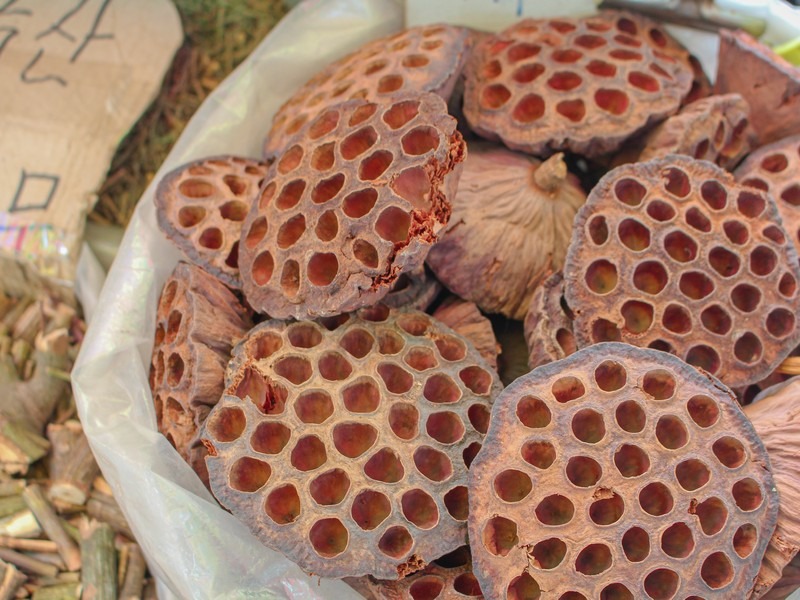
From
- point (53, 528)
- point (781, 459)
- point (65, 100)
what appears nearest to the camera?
point (781, 459)

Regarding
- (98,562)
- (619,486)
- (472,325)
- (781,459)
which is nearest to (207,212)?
(472,325)

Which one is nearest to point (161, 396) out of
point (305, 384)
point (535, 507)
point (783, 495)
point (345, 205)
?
point (305, 384)

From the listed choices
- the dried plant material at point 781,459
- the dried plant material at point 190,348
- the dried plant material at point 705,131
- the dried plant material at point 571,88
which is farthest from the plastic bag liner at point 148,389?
the dried plant material at point 705,131

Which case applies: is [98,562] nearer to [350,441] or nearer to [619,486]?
[350,441]

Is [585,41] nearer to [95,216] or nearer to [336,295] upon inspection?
[336,295]

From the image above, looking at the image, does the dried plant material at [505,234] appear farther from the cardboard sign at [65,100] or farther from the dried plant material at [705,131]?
the cardboard sign at [65,100]

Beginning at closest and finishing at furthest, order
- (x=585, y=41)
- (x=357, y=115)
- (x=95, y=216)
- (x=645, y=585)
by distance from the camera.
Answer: (x=645, y=585) → (x=357, y=115) → (x=585, y=41) → (x=95, y=216)

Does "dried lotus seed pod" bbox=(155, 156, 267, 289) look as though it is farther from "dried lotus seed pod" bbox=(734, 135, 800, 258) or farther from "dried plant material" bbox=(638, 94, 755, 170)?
"dried lotus seed pod" bbox=(734, 135, 800, 258)
